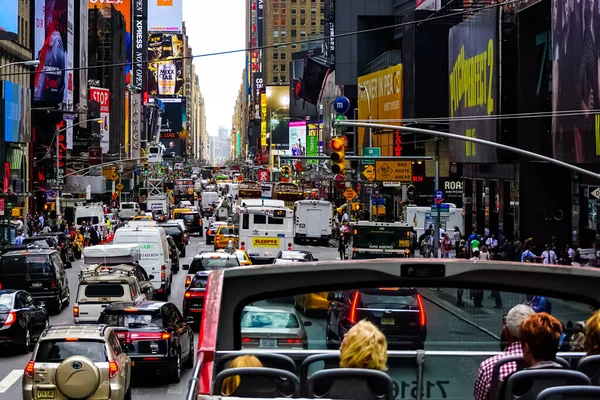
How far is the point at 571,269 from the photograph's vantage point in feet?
17.0

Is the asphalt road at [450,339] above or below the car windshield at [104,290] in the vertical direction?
above

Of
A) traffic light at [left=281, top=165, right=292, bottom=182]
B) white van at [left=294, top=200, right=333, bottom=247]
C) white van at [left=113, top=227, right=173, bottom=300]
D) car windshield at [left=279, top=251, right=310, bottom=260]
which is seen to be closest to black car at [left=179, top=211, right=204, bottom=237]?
white van at [left=294, top=200, right=333, bottom=247]

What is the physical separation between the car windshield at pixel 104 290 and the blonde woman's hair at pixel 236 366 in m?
18.8

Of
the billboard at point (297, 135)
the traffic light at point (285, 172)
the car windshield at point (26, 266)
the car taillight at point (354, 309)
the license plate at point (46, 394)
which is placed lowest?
the license plate at point (46, 394)

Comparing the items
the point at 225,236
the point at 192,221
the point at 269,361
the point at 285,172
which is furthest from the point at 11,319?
the point at 285,172

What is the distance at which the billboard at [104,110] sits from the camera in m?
117

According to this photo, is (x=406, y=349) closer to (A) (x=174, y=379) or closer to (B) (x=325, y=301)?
(B) (x=325, y=301)

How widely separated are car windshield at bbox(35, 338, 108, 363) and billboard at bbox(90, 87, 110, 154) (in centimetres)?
10105

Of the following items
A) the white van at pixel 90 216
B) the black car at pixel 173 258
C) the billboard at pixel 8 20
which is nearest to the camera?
the black car at pixel 173 258

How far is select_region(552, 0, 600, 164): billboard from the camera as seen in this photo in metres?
36.9

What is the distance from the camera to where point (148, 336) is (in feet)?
59.3

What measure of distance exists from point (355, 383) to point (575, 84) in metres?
35.9

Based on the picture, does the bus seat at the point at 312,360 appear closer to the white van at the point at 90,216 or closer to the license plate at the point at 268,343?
the license plate at the point at 268,343

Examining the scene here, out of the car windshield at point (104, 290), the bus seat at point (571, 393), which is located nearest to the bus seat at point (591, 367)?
the bus seat at point (571, 393)
